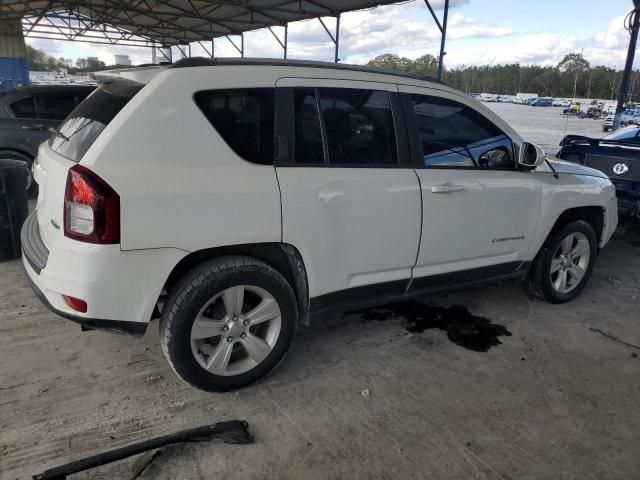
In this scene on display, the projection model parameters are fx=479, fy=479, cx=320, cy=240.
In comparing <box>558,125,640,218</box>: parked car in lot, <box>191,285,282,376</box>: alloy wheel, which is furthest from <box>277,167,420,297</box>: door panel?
<box>558,125,640,218</box>: parked car in lot

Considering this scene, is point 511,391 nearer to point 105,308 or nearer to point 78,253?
point 105,308

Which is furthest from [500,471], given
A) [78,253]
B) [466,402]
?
[78,253]

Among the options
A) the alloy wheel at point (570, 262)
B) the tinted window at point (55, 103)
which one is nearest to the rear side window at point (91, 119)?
the alloy wheel at point (570, 262)

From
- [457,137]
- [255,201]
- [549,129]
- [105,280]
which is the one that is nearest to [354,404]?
[255,201]

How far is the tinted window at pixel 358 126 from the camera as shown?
2963 mm

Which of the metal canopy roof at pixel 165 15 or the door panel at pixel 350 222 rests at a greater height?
the metal canopy roof at pixel 165 15

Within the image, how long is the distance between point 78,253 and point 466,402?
93.1 inches

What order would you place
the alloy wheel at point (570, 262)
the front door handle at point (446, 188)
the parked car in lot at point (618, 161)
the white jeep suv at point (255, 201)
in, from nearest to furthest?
the white jeep suv at point (255, 201)
the front door handle at point (446, 188)
the alloy wheel at point (570, 262)
the parked car in lot at point (618, 161)

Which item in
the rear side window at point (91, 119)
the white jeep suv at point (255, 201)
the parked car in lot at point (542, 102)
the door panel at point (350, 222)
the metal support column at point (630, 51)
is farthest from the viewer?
the parked car in lot at point (542, 102)

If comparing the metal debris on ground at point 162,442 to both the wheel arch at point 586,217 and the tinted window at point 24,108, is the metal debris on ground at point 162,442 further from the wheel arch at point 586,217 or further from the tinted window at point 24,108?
the tinted window at point 24,108

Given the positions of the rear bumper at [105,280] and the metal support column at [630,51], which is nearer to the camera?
the rear bumper at [105,280]

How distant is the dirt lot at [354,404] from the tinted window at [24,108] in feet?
13.8

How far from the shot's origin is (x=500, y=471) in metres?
2.42

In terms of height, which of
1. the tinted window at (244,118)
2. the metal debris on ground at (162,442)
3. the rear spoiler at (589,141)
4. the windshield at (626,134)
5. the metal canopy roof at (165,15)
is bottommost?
the metal debris on ground at (162,442)
